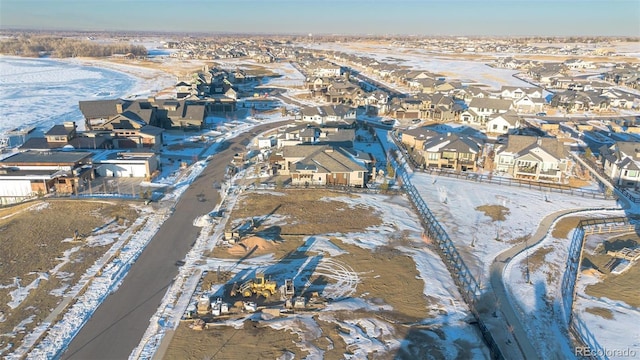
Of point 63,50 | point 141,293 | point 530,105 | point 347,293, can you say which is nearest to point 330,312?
point 347,293

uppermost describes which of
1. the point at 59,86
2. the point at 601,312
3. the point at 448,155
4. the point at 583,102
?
the point at 583,102

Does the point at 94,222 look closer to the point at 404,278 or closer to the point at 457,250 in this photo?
the point at 404,278

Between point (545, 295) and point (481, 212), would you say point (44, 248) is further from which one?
point (481, 212)

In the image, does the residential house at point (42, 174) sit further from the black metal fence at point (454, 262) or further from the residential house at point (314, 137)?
the black metal fence at point (454, 262)

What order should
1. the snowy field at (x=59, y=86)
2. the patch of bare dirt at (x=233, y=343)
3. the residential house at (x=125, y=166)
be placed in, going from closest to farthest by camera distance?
1. the patch of bare dirt at (x=233, y=343)
2. the residential house at (x=125, y=166)
3. the snowy field at (x=59, y=86)

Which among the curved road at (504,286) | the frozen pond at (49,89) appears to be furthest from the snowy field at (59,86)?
the curved road at (504,286)

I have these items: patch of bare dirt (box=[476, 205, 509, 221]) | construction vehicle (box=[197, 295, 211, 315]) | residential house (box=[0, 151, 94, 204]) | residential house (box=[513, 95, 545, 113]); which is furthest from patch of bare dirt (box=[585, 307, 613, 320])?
residential house (box=[513, 95, 545, 113])
